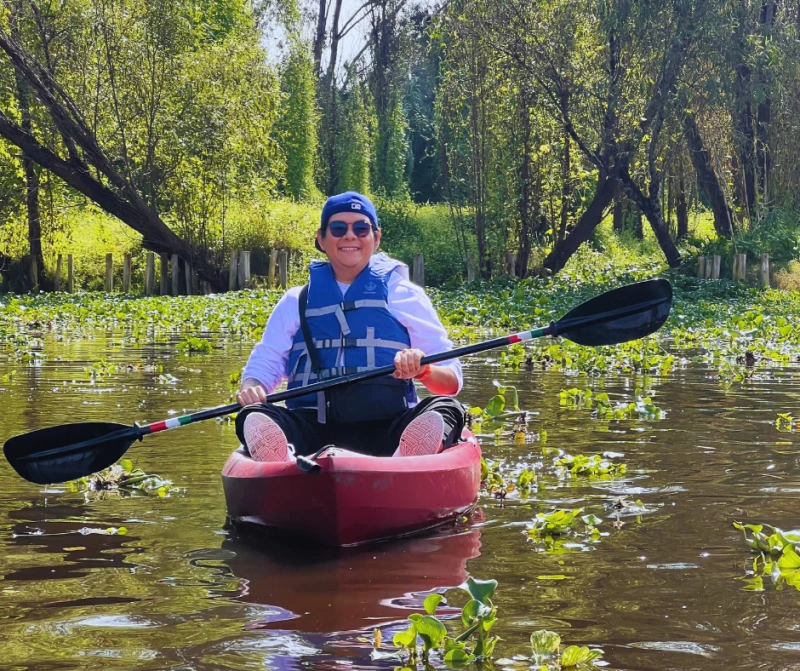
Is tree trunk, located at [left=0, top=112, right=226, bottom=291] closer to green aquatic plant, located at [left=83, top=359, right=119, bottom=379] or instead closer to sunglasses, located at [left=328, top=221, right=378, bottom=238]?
green aquatic plant, located at [left=83, top=359, right=119, bottom=379]

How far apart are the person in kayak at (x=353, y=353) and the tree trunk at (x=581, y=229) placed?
19764 millimetres

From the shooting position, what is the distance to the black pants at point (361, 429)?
5102 millimetres

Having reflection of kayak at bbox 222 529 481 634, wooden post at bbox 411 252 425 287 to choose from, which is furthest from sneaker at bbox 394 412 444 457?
wooden post at bbox 411 252 425 287

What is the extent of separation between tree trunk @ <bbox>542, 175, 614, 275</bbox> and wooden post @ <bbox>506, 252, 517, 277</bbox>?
26.1 inches

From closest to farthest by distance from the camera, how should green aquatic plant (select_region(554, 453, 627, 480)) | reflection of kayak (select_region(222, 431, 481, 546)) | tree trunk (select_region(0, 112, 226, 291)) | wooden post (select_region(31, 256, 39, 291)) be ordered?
reflection of kayak (select_region(222, 431, 481, 546)) < green aquatic plant (select_region(554, 453, 627, 480)) < tree trunk (select_region(0, 112, 226, 291)) < wooden post (select_region(31, 256, 39, 291))

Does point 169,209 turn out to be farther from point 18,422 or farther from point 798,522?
point 798,522

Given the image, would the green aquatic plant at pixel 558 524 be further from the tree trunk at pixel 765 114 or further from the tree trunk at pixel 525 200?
the tree trunk at pixel 525 200

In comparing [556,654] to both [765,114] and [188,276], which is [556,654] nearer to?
[765,114]

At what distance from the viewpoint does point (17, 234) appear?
26703 mm

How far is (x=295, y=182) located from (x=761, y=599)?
33.1 m

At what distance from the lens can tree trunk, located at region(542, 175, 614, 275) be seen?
24.7 m

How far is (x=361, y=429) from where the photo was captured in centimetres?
522

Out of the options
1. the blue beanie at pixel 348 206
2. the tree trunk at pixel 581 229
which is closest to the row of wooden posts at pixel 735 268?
the tree trunk at pixel 581 229

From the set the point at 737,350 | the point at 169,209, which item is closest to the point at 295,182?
the point at 169,209
